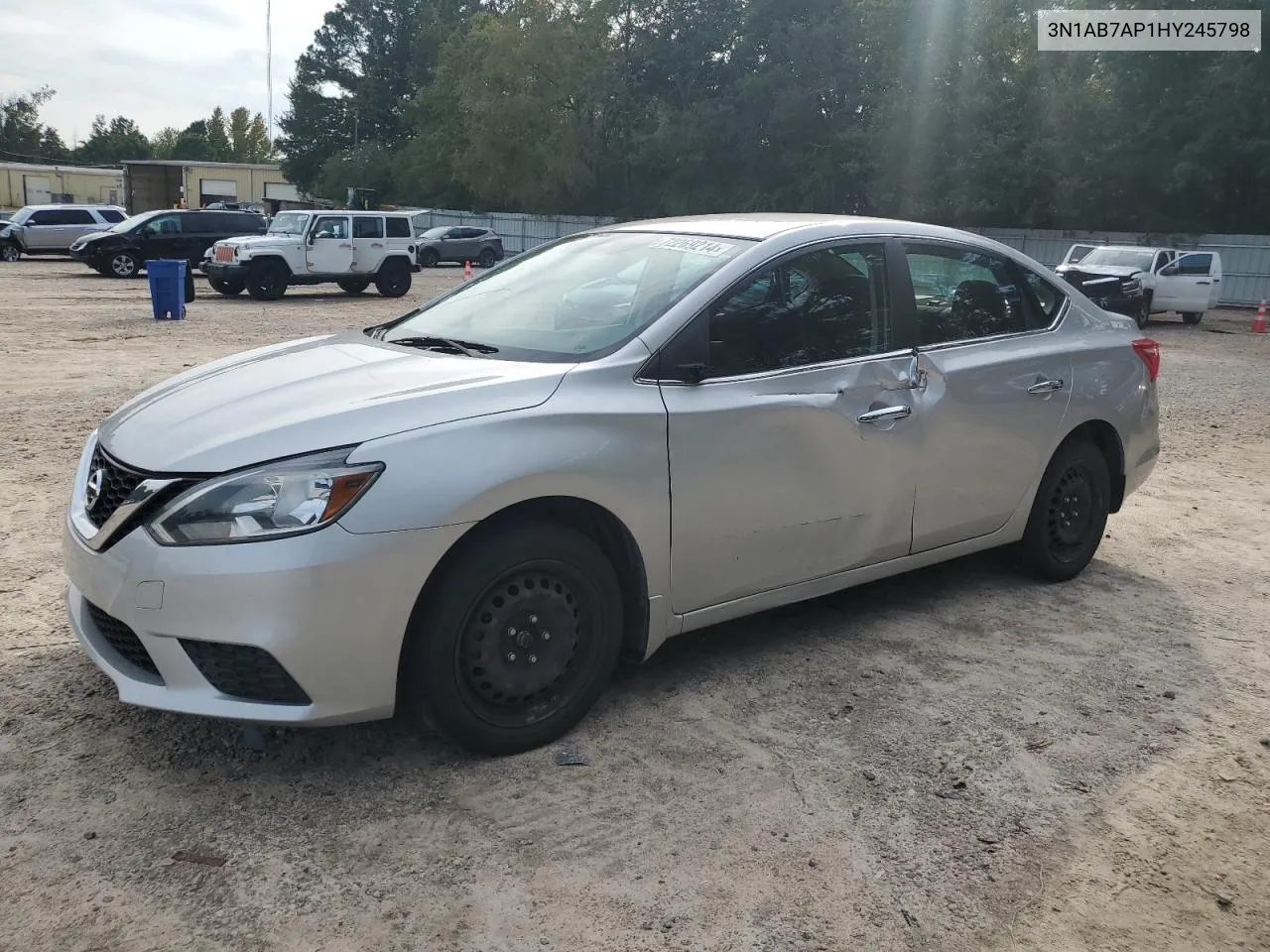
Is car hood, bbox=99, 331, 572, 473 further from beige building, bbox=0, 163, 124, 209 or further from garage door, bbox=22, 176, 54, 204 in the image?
garage door, bbox=22, 176, 54, 204

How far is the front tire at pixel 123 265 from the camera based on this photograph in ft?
85.1

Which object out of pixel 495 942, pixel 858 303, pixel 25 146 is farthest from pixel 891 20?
pixel 25 146

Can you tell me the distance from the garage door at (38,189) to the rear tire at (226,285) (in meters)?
41.2

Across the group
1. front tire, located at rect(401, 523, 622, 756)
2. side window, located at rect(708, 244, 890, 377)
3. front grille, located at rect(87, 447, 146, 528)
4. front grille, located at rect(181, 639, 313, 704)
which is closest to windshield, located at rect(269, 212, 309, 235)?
side window, located at rect(708, 244, 890, 377)

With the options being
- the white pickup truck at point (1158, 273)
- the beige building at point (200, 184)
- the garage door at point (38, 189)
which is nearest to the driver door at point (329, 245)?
the white pickup truck at point (1158, 273)

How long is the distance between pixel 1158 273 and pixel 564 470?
22234 mm

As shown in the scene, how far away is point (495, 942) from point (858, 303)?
8.85 ft

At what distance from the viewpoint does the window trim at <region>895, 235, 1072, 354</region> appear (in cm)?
444

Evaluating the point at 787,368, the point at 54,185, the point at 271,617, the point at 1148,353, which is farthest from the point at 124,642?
the point at 54,185

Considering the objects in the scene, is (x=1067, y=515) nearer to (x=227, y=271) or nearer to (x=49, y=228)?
(x=227, y=271)

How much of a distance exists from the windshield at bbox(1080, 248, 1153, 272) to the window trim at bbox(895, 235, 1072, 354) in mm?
18909

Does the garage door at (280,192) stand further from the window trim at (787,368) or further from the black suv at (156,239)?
the window trim at (787,368)

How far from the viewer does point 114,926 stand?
8.45 feet

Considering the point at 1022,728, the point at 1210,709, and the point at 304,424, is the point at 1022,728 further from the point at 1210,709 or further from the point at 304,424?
the point at 304,424
